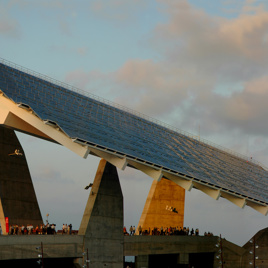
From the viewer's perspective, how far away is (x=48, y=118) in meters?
41.0

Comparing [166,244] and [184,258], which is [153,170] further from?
[184,258]

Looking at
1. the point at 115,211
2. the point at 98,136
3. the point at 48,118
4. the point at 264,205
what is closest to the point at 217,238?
the point at 264,205

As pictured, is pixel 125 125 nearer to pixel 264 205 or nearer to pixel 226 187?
pixel 226 187

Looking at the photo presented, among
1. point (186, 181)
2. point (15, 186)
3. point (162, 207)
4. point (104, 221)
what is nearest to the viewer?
point (104, 221)

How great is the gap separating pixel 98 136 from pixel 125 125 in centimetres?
1019

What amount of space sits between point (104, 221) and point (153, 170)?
552 centimetres

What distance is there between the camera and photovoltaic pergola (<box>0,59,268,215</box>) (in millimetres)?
41156

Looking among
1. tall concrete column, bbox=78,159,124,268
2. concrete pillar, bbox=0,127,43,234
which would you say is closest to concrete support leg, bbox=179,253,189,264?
tall concrete column, bbox=78,159,124,268

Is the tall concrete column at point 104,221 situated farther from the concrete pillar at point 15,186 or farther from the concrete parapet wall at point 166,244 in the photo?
the concrete pillar at point 15,186

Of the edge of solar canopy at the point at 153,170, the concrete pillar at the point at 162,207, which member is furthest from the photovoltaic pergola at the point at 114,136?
the concrete pillar at the point at 162,207

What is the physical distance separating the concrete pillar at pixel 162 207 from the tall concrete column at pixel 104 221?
57.8ft

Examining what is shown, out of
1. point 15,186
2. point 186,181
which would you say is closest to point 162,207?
point 186,181

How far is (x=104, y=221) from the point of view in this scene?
148ft

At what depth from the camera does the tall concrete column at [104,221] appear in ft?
145
